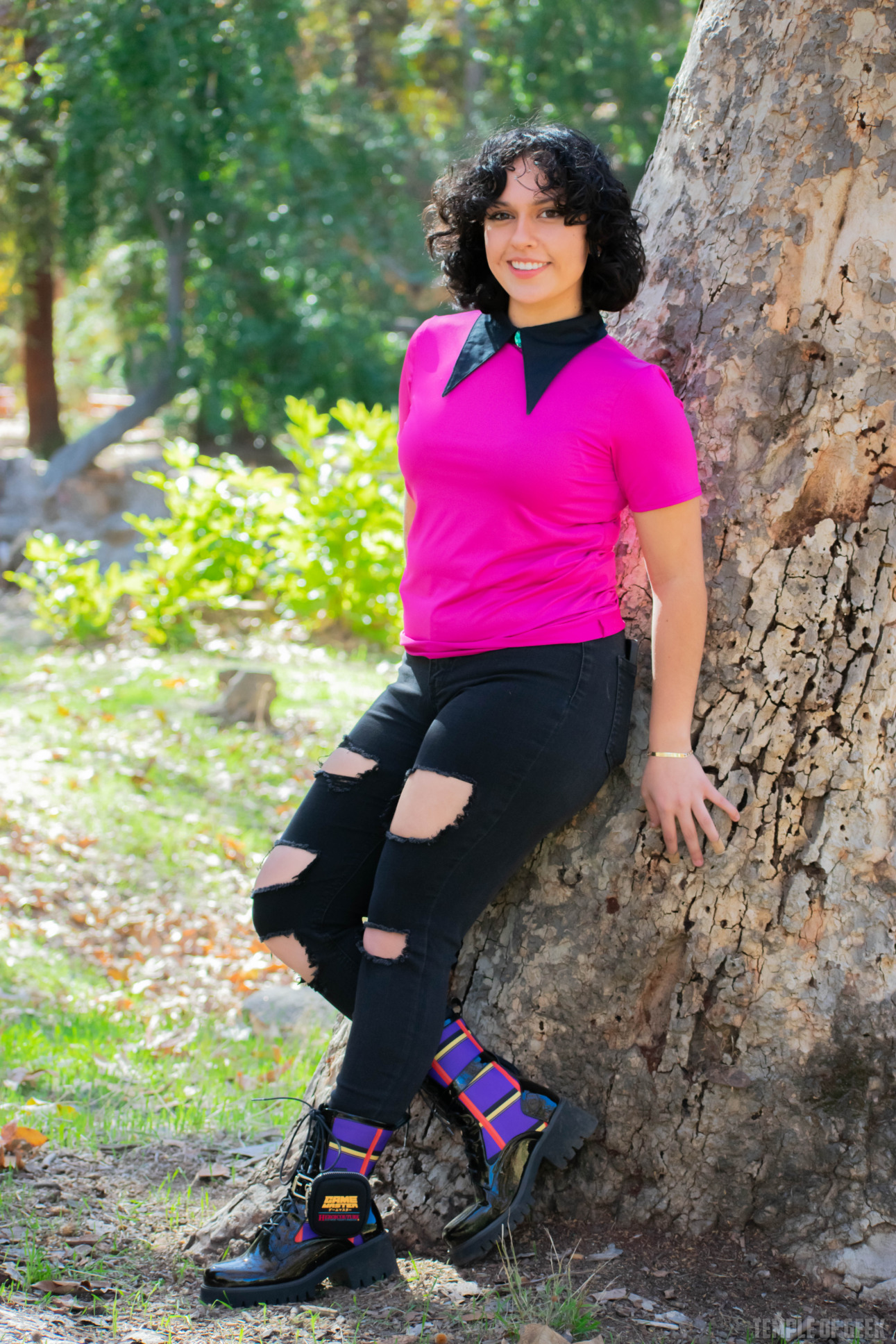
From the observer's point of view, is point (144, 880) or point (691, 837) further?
point (144, 880)

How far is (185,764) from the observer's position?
6.38 meters

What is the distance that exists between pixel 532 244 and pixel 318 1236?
1.98 m

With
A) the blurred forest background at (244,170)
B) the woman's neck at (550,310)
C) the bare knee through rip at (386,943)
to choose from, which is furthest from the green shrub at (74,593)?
the bare knee through rip at (386,943)

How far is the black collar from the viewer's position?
2.18m

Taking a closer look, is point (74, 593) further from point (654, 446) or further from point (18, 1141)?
point (654, 446)

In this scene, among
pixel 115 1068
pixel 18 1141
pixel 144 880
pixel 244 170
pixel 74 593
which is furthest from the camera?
pixel 244 170

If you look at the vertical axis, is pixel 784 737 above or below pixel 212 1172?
above

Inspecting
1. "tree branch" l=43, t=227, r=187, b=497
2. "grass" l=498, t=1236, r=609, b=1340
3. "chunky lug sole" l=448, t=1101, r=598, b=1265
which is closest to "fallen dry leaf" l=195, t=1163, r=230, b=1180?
"chunky lug sole" l=448, t=1101, r=598, b=1265

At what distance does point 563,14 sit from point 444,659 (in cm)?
1638

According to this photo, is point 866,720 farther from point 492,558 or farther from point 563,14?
point 563,14

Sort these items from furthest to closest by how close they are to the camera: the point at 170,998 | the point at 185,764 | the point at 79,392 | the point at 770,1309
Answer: the point at 79,392 → the point at 185,764 → the point at 170,998 → the point at 770,1309

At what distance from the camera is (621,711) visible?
2.23 metres

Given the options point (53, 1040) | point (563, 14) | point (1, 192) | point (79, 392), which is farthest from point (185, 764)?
point (79, 392)

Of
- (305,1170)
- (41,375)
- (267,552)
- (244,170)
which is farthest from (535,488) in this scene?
(41,375)
